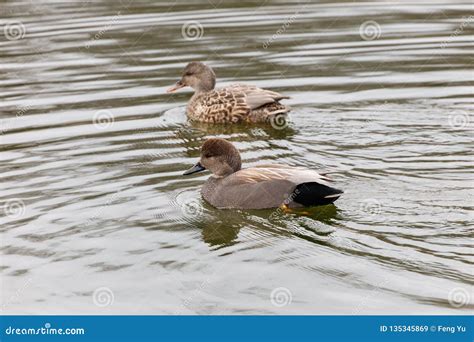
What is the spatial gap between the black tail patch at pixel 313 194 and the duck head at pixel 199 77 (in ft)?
16.6

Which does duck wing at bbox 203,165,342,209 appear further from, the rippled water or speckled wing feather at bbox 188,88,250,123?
speckled wing feather at bbox 188,88,250,123

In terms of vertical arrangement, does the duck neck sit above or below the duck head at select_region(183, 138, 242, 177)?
above

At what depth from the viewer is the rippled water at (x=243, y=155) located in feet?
27.0

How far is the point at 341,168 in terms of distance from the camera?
10977 mm

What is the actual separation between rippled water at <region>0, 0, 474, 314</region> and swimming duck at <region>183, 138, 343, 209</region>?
0.15 m

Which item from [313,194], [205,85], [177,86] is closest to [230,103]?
[205,85]

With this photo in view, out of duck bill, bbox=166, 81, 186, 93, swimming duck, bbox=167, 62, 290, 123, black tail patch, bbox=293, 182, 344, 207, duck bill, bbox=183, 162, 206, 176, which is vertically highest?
duck bill, bbox=166, 81, 186, 93

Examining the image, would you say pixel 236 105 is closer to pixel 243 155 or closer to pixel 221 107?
pixel 221 107

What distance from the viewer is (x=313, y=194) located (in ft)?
32.1

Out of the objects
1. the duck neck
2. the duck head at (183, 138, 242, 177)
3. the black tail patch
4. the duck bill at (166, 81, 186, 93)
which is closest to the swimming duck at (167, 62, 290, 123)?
the duck neck

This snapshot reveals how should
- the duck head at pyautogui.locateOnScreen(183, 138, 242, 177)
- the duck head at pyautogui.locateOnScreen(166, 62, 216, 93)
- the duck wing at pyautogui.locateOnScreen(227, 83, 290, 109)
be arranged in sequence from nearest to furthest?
the duck head at pyautogui.locateOnScreen(183, 138, 242, 177) → the duck wing at pyautogui.locateOnScreen(227, 83, 290, 109) → the duck head at pyautogui.locateOnScreen(166, 62, 216, 93)

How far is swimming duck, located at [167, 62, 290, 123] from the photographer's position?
44.2 feet

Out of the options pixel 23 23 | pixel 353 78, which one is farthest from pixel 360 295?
pixel 23 23

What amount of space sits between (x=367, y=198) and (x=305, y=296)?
2.25 metres
